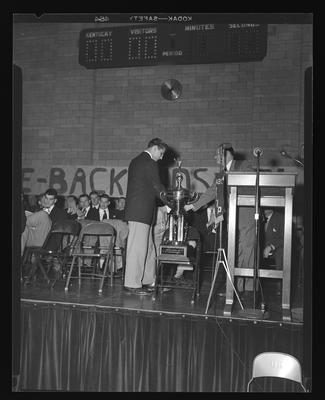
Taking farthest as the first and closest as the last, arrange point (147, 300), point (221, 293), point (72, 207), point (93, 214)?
point (72, 207) < point (93, 214) < point (221, 293) < point (147, 300)

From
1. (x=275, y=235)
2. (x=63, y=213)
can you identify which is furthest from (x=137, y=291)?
(x=63, y=213)

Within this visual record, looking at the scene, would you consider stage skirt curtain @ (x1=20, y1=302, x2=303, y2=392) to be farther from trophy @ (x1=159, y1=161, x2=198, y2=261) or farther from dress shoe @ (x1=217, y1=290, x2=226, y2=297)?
dress shoe @ (x1=217, y1=290, x2=226, y2=297)

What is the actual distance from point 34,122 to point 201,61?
3.08 meters

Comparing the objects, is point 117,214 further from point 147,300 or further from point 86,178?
Result: point 147,300

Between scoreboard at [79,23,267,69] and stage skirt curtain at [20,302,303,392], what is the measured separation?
4436mm

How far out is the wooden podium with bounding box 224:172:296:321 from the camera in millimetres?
3596

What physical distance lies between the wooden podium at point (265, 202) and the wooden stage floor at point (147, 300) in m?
0.19

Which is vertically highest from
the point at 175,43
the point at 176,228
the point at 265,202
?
the point at 175,43

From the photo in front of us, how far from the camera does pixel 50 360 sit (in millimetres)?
3770

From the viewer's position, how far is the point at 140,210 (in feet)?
14.8

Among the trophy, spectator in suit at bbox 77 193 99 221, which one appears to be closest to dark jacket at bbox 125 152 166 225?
the trophy

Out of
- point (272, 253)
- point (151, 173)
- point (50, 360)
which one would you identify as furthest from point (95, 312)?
point (272, 253)

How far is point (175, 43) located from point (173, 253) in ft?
12.6
